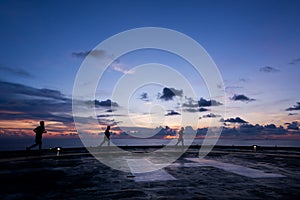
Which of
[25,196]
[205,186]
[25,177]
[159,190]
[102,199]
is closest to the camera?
[102,199]

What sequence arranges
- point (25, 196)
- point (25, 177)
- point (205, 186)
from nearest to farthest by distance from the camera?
1. point (25, 196)
2. point (205, 186)
3. point (25, 177)

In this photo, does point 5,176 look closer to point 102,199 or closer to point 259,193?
point 102,199

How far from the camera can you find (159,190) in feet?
22.0

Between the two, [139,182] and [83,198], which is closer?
[83,198]

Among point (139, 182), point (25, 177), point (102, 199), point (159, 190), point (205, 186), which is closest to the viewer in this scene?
point (102, 199)

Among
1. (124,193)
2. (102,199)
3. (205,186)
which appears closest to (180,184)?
(205,186)

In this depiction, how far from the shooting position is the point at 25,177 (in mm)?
8781

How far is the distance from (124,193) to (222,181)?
3.63 m

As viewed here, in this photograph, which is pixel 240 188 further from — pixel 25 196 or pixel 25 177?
pixel 25 177

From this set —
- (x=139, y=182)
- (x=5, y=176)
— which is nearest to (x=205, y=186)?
(x=139, y=182)

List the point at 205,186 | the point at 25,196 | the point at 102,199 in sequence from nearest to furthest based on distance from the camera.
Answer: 1. the point at 102,199
2. the point at 25,196
3. the point at 205,186

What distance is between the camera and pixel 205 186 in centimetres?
723

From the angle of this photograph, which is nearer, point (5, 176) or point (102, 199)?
point (102, 199)

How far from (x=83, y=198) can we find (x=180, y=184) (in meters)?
3.15
